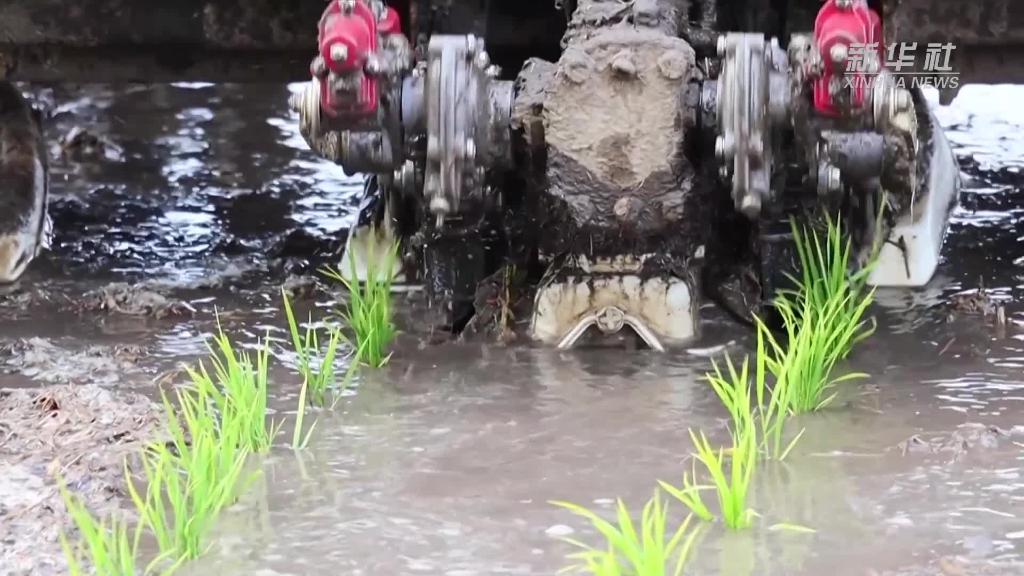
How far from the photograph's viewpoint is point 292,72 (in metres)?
4.54

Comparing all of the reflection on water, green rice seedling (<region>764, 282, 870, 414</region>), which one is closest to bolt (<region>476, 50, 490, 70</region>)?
green rice seedling (<region>764, 282, 870, 414</region>)

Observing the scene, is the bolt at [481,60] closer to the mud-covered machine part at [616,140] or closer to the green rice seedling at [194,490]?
the mud-covered machine part at [616,140]

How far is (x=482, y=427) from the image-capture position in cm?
288

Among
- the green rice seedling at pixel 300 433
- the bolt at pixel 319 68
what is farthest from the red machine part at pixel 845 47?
the green rice seedling at pixel 300 433

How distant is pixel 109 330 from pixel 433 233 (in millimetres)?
984

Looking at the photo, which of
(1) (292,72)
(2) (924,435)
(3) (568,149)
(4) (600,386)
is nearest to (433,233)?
(3) (568,149)

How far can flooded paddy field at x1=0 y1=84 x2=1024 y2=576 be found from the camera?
7.39 feet

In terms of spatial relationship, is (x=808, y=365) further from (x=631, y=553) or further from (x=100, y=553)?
(x=100, y=553)

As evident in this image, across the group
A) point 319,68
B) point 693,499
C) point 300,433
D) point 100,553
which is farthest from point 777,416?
point 100,553

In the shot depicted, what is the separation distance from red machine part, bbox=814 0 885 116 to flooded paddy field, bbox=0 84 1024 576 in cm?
68

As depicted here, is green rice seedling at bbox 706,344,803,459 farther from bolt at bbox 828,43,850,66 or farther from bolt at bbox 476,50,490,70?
bolt at bbox 476,50,490,70

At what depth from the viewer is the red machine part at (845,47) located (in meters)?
2.91

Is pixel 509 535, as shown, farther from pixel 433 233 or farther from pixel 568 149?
pixel 433 233

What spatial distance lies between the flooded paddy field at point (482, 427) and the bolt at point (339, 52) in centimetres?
79
